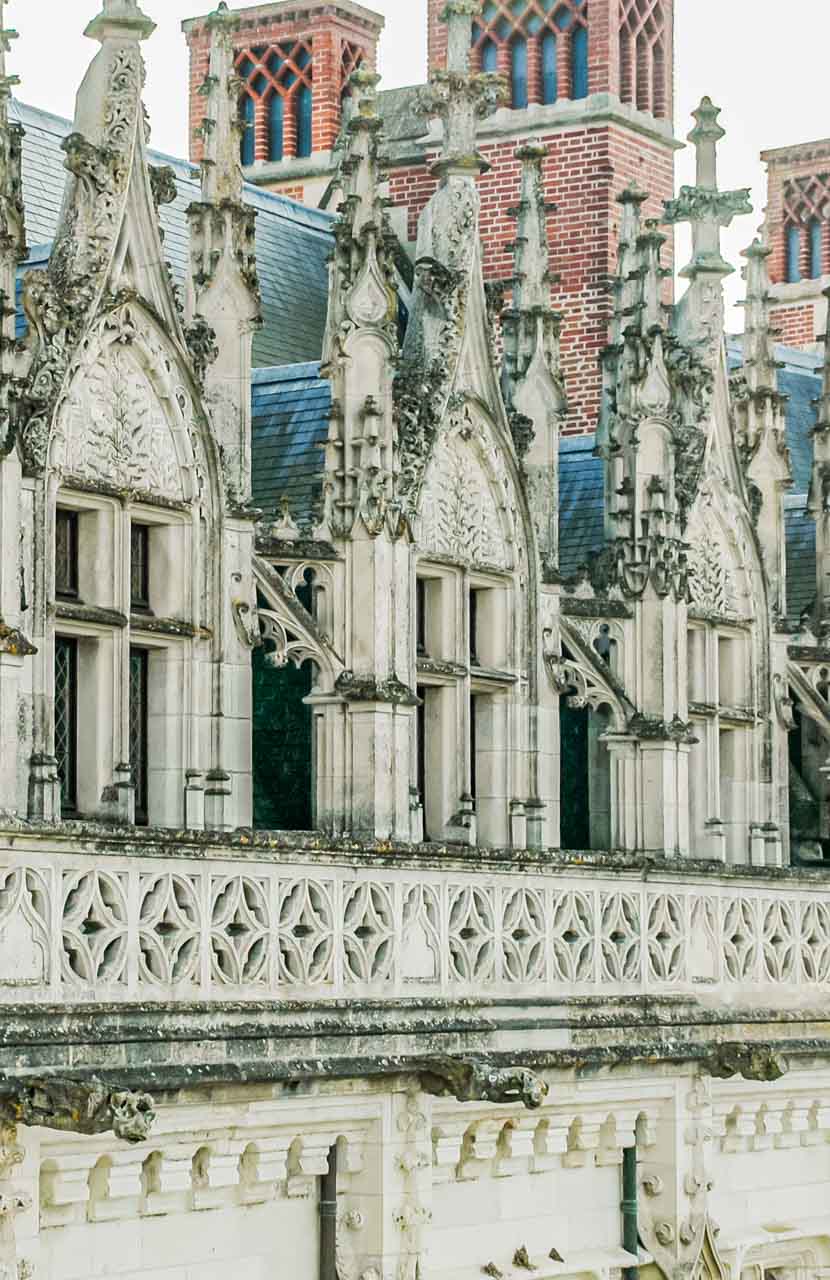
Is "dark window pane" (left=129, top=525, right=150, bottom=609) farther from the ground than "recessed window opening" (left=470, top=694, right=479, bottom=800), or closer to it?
farther from the ground

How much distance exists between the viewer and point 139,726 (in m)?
20.6

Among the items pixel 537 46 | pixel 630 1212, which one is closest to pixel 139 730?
pixel 630 1212

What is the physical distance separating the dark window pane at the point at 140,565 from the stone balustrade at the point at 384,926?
6.22 feet

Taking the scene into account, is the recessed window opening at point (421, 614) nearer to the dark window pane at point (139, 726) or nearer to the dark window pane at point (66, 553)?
the dark window pane at point (139, 726)

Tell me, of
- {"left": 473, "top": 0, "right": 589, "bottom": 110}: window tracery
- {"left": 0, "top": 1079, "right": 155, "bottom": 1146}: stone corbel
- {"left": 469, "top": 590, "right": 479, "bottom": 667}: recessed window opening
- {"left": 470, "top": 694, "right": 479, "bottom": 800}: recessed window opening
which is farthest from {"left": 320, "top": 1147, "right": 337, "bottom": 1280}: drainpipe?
{"left": 473, "top": 0, "right": 589, "bottom": 110}: window tracery

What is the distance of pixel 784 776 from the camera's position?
86.0ft

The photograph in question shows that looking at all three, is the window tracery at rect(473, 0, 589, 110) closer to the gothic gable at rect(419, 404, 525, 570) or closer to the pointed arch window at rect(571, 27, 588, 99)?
the pointed arch window at rect(571, 27, 588, 99)

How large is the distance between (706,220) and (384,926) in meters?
7.15

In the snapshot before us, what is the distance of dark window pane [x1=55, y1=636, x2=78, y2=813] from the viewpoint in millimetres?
19953

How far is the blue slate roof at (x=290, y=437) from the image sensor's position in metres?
22.7

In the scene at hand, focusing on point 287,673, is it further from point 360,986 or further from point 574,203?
point 574,203

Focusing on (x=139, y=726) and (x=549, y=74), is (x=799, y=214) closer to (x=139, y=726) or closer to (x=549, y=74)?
(x=549, y=74)

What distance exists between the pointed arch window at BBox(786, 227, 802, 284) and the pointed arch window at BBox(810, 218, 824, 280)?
0.46 ft

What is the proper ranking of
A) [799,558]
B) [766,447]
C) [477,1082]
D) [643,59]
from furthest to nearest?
[643,59] < [799,558] < [766,447] < [477,1082]
